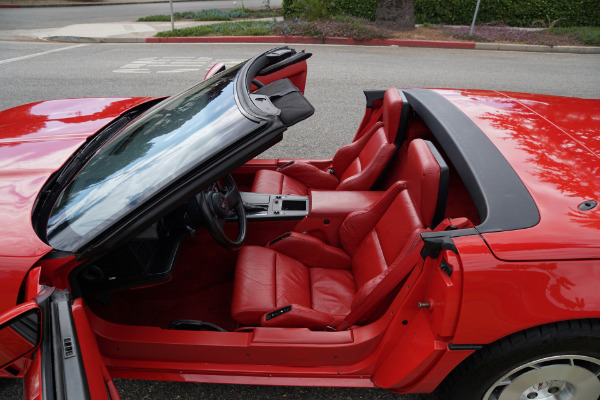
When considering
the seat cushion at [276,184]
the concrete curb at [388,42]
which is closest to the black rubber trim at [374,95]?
the seat cushion at [276,184]

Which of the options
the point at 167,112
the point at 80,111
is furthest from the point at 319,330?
the point at 80,111

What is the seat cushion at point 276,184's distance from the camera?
9.71ft

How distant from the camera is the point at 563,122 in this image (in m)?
2.12

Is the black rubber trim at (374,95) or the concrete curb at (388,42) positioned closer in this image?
the black rubber trim at (374,95)

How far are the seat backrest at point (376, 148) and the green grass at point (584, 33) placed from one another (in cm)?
1096

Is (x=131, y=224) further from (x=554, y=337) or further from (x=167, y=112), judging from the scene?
(x=554, y=337)

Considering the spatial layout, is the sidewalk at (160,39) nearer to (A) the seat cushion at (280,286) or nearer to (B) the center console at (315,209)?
(B) the center console at (315,209)

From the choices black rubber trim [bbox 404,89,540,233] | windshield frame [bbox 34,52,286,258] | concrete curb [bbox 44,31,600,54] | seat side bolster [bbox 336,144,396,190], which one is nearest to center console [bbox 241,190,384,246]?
seat side bolster [bbox 336,144,396,190]

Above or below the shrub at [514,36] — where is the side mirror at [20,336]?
below

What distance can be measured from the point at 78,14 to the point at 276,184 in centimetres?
1805

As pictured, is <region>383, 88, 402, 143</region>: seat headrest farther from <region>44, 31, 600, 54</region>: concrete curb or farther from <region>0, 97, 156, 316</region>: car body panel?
<region>44, 31, 600, 54</region>: concrete curb

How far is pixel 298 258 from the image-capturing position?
2.47m

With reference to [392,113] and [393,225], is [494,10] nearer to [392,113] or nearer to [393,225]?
[392,113]

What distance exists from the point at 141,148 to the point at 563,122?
2116 millimetres
